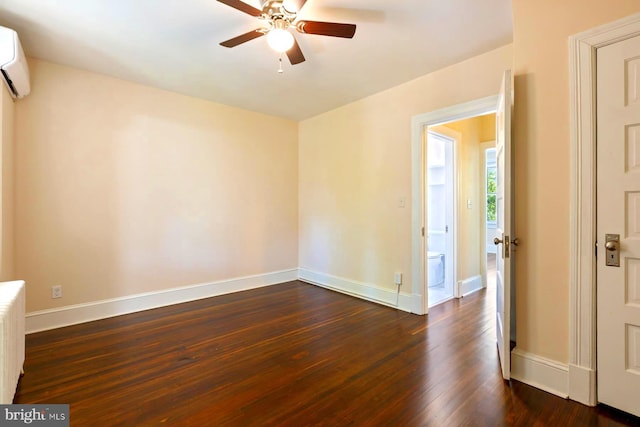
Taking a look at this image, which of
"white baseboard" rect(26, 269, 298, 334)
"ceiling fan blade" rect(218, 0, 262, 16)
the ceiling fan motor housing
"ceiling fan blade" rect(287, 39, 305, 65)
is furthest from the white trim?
"ceiling fan blade" rect(218, 0, 262, 16)

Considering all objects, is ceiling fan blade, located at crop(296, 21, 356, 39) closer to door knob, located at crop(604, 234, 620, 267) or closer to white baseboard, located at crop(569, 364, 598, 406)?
door knob, located at crop(604, 234, 620, 267)

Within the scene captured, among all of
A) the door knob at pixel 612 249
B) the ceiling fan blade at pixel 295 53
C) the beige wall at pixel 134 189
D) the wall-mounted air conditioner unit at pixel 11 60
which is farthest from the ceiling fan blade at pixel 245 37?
the door knob at pixel 612 249

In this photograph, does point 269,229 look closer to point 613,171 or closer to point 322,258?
point 322,258

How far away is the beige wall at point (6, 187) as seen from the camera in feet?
7.32

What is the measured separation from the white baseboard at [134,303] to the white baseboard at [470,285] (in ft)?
8.59

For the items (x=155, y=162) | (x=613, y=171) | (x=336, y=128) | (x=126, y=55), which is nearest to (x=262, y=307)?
(x=155, y=162)

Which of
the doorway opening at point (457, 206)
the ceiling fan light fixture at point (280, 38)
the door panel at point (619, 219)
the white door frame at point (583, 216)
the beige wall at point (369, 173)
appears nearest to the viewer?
the door panel at point (619, 219)

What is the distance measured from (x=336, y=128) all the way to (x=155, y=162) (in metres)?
2.37

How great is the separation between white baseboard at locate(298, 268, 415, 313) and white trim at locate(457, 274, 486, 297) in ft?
3.36

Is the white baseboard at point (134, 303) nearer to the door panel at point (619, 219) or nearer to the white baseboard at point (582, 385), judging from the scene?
the white baseboard at point (582, 385)

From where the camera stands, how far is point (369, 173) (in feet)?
12.5

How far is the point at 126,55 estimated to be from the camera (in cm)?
274

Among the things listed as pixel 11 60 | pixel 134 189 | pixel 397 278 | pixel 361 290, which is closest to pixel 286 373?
pixel 397 278

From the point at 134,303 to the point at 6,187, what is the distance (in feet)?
5.28
